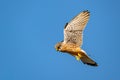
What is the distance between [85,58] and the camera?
5203mm

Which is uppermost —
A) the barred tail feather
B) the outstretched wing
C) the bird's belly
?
the outstretched wing

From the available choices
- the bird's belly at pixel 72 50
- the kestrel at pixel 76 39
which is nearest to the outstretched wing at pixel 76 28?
the kestrel at pixel 76 39

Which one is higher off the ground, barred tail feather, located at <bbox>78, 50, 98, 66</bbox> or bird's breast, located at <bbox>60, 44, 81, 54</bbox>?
bird's breast, located at <bbox>60, 44, 81, 54</bbox>

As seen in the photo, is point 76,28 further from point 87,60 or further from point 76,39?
point 87,60

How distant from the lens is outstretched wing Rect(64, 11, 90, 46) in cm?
521

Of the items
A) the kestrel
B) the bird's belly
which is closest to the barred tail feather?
the kestrel

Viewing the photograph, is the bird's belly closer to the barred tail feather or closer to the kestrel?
the kestrel

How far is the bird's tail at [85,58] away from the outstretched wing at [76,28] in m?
0.18

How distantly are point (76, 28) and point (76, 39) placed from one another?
0.19 m

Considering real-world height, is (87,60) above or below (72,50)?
below

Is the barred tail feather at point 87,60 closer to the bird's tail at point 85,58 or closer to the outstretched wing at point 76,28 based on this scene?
the bird's tail at point 85,58

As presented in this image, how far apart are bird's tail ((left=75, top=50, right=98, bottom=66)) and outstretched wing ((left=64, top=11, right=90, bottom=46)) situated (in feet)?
0.58

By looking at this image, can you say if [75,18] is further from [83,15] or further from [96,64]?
[96,64]

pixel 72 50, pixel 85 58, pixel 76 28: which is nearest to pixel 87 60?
pixel 85 58
